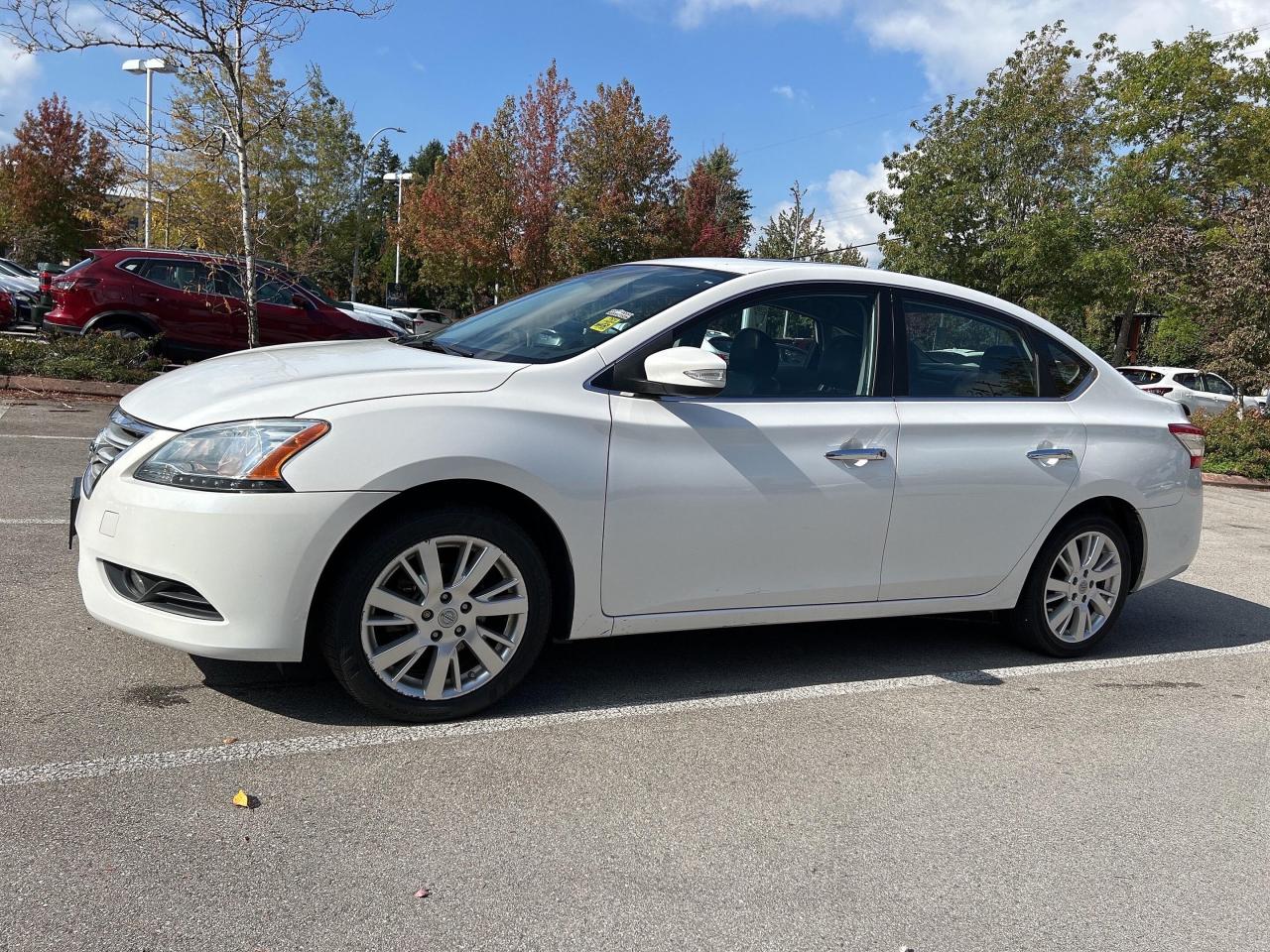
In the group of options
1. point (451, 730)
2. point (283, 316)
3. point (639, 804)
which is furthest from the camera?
point (283, 316)

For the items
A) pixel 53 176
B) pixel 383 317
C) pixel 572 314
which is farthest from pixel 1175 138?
pixel 53 176

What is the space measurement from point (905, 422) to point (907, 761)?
140 cm

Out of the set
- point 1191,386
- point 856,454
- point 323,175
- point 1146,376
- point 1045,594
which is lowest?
point 1045,594

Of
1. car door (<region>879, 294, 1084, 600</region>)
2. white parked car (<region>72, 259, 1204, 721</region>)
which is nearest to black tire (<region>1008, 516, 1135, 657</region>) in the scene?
white parked car (<region>72, 259, 1204, 721</region>)

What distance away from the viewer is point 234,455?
3277 millimetres

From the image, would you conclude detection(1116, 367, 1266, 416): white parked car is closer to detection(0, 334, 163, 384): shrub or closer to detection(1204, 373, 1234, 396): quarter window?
detection(1204, 373, 1234, 396): quarter window

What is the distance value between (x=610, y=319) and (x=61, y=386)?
10.3m

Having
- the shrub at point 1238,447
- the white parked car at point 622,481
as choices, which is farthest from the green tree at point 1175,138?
the white parked car at point 622,481

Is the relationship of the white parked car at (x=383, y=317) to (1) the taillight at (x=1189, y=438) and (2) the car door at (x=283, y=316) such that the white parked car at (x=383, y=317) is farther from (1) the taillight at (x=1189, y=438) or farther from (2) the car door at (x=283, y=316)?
(1) the taillight at (x=1189, y=438)

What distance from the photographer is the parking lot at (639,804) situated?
8.41 ft

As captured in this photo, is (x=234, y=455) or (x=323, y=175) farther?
(x=323, y=175)

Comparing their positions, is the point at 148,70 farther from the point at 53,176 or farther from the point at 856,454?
the point at 856,454

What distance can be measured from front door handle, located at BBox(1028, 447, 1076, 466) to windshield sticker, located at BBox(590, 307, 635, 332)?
6.35 ft

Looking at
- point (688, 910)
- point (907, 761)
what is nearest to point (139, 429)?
point (688, 910)
